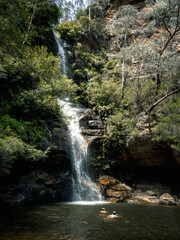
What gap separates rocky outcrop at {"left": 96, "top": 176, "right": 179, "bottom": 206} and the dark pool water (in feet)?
13.1

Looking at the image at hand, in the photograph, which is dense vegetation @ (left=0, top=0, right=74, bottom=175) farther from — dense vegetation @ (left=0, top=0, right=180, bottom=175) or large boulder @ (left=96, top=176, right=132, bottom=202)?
large boulder @ (left=96, top=176, right=132, bottom=202)

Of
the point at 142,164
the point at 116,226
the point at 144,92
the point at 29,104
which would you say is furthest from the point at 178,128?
the point at 29,104

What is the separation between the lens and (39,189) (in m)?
11.7

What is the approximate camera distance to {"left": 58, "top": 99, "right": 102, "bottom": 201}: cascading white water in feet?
42.9

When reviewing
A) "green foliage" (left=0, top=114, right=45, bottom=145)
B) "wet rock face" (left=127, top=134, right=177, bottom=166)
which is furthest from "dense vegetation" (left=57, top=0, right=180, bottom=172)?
"green foliage" (left=0, top=114, right=45, bottom=145)

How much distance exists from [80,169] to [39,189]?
13.0 feet

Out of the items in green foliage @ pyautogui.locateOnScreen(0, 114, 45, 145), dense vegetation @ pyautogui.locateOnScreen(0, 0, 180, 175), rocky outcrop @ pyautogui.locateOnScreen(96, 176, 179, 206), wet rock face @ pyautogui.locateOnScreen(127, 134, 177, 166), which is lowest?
rocky outcrop @ pyautogui.locateOnScreen(96, 176, 179, 206)

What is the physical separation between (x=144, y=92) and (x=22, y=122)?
13.8m

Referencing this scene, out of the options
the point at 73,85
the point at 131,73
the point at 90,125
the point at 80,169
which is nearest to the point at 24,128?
the point at 80,169

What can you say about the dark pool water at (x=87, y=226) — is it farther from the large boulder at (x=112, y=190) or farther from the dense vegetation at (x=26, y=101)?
the large boulder at (x=112, y=190)

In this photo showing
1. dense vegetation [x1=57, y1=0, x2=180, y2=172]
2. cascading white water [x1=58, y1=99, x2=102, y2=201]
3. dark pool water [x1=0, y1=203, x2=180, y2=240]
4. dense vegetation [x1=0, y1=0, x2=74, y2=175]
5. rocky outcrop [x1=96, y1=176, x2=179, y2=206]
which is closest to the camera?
dark pool water [x1=0, y1=203, x2=180, y2=240]

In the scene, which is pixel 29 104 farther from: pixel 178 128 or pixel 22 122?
pixel 178 128

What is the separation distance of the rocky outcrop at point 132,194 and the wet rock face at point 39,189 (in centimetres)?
301

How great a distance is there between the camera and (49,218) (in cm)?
772
